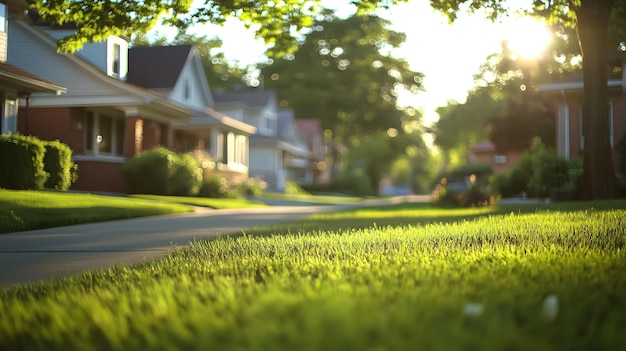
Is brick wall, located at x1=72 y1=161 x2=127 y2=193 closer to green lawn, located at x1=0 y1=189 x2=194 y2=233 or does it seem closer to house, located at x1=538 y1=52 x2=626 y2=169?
green lawn, located at x1=0 y1=189 x2=194 y2=233

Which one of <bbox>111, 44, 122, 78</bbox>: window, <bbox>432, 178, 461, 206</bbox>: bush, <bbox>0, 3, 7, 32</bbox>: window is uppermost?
<bbox>111, 44, 122, 78</bbox>: window

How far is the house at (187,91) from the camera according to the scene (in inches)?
1261

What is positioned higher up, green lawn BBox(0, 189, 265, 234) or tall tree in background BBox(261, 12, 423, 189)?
tall tree in background BBox(261, 12, 423, 189)

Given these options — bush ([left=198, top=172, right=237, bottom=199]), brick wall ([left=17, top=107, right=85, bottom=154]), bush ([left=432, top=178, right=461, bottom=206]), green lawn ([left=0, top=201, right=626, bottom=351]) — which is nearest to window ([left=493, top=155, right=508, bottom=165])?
bush ([left=432, top=178, right=461, bottom=206])

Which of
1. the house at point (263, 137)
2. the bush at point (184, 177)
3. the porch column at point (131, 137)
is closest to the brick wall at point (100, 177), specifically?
the porch column at point (131, 137)

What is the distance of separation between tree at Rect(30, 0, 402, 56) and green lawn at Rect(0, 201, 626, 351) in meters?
7.55

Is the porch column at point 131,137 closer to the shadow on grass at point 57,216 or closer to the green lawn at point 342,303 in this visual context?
the shadow on grass at point 57,216

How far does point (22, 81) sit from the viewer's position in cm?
1652

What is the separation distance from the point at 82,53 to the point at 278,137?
92.4ft

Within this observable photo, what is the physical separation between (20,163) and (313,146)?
179 ft

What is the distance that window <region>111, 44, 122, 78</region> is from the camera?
85.7ft

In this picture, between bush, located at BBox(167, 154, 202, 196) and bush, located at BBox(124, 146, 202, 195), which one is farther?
bush, located at BBox(167, 154, 202, 196)

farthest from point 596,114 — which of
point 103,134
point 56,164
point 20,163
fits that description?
point 103,134

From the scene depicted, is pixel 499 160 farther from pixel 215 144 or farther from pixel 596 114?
pixel 596 114
